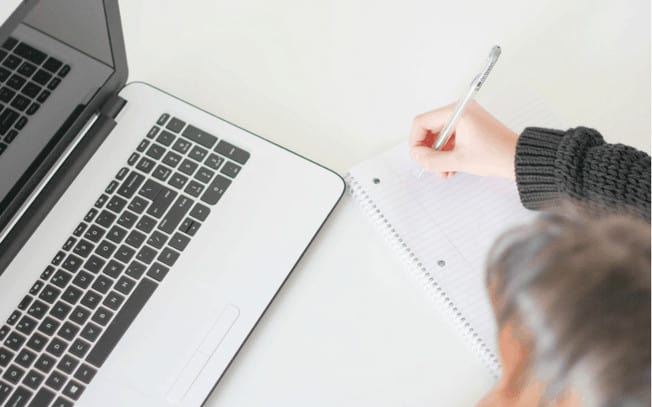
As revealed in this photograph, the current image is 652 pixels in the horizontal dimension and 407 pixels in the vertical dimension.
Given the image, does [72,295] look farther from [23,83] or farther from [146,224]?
[23,83]

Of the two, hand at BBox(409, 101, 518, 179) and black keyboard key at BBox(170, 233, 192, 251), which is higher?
hand at BBox(409, 101, 518, 179)

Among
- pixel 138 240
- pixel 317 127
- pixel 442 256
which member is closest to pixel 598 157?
pixel 442 256

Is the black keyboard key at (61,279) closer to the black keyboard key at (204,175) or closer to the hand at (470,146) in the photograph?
the black keyboard key at (204,175)

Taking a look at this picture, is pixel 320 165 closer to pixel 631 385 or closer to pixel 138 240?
pixel 138 240

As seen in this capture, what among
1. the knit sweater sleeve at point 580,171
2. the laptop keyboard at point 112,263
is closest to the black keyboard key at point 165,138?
the laptop keyboard at point 112,263

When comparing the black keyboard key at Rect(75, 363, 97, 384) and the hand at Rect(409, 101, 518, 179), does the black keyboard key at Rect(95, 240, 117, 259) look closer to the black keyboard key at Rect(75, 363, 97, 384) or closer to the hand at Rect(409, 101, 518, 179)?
the black keyboard key at Rect(75, 363, 97, 384)

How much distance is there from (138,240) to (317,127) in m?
0.23

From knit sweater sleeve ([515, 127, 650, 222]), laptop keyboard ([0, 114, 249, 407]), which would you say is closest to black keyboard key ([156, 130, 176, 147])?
laptop keyboard ([0, 114, 249, 407])

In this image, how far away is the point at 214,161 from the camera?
2.44 ft

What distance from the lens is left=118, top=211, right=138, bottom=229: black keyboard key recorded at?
2.32 ft

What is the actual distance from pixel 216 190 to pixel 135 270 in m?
0.11

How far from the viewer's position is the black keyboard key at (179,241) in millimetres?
707

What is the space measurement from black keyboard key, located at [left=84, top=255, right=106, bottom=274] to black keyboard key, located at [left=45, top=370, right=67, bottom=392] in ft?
0.32

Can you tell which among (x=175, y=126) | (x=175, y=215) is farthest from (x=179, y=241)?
(x=175, y=126)
